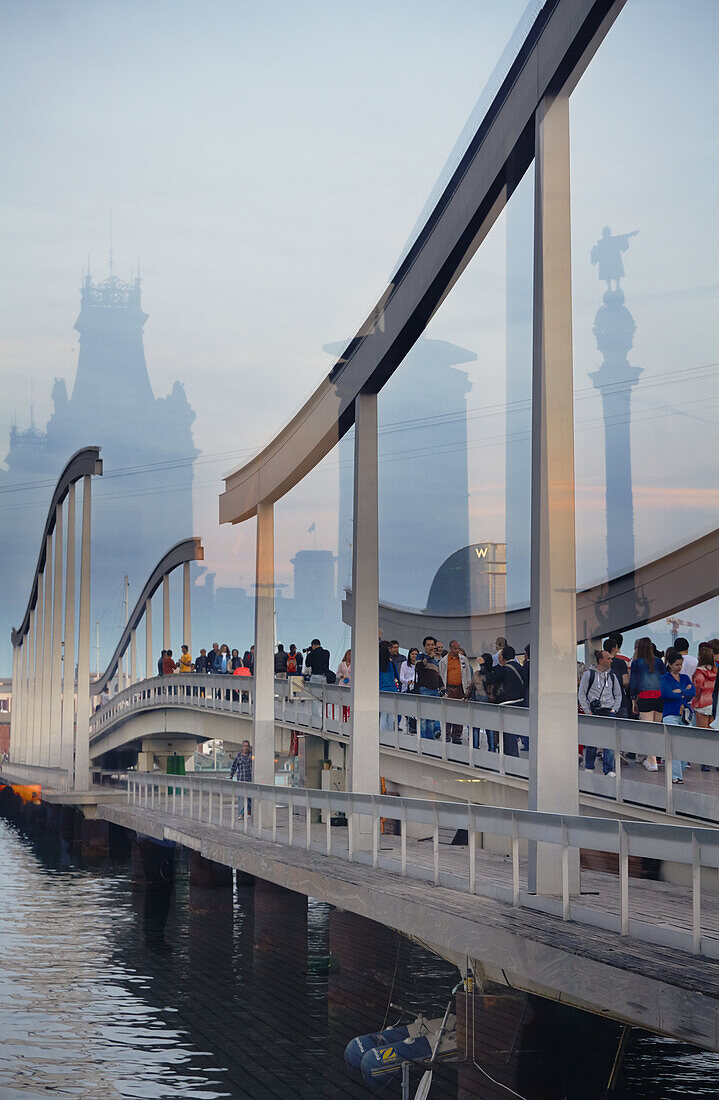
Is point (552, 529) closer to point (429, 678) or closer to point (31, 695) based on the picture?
point (429, 678)

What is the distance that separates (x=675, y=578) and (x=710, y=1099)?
174 inches

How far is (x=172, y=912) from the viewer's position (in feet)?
83.3

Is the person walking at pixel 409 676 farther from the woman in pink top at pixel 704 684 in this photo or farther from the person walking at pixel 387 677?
the woman in pink top at pixel 704 684

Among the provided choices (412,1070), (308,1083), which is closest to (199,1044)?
(308,1083)

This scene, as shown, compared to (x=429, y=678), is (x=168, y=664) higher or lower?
higher

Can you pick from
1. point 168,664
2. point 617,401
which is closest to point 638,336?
point 617,401

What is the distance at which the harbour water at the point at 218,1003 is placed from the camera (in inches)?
435

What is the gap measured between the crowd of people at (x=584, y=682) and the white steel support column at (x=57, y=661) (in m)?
31.0

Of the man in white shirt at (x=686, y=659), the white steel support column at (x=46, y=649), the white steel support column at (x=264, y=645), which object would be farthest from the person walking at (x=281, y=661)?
the white steel support column at (x=46, y=649)

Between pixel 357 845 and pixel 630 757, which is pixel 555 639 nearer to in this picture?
pixel 630 757

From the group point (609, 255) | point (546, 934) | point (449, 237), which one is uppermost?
point (449, 237)

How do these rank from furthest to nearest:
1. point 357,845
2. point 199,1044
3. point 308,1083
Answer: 1. point 357,845
2. point 199,1044
3. point 308,1083

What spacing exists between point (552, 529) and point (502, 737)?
141 inches

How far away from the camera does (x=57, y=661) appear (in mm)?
58531
